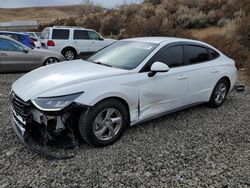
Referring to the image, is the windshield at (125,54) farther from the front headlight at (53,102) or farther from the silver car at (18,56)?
the silver car at (18,56)

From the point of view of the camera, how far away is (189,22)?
814 inches

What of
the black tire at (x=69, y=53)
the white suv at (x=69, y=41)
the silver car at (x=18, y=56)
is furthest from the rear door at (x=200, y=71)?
the black tire at (x=69, y=53)

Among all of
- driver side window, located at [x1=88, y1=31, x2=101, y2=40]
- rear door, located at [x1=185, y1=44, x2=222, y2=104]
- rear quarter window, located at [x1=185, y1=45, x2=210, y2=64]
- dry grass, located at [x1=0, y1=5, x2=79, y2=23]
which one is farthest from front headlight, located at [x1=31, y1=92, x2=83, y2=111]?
dry grass, located at [x1=0, y1=5, x2=79, y2=23]

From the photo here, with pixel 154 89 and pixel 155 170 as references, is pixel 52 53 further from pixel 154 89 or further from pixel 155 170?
pixel 155 170

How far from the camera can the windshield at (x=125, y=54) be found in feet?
14.7

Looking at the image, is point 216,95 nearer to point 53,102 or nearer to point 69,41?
point 53,102

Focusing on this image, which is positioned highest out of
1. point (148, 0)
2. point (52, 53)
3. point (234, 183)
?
point (148, 0)

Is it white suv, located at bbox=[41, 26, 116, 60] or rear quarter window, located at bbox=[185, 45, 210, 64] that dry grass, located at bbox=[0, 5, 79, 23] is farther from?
rear quarter window, located at bbox=[185, 45, 210, 64]

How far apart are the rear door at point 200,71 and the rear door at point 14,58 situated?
6241 mm

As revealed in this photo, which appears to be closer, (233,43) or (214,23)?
(233,43)

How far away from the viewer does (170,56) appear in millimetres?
4852

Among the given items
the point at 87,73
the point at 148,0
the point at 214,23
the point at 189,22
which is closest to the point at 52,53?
the point at 87,73

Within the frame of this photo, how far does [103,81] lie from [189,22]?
18358 millimetres

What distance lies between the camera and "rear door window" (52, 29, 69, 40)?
13469 mm
